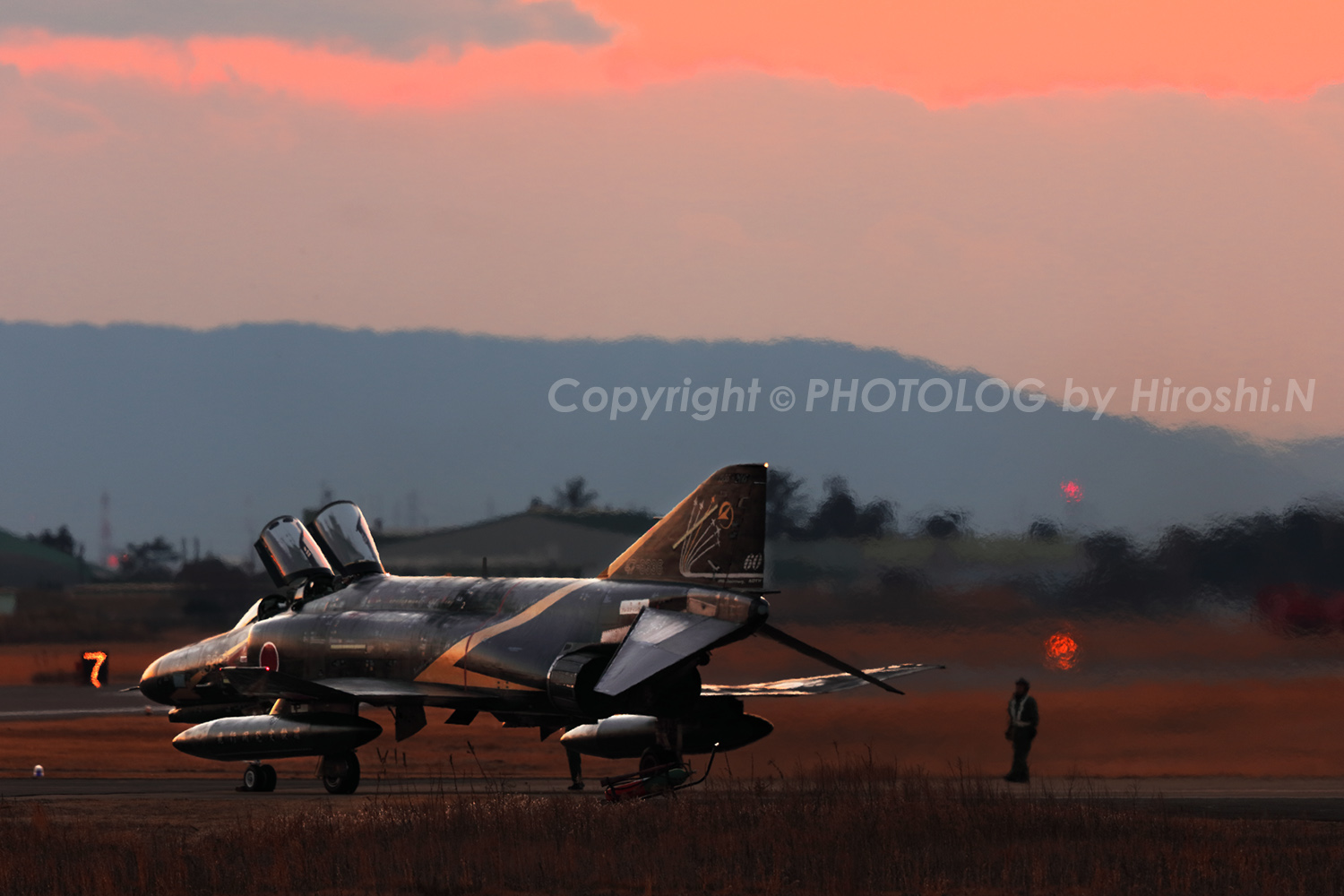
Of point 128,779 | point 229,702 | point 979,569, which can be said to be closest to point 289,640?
point 229,702

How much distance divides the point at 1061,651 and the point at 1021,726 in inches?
160

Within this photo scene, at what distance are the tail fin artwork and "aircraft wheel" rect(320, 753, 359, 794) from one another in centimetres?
545

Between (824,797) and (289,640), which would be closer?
(824,797)

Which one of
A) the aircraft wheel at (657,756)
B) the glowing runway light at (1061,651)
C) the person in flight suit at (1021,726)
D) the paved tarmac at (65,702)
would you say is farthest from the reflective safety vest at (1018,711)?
the paved tarmac at (65,702)

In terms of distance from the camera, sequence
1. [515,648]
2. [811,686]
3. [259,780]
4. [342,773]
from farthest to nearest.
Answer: [259,780] → [811,686] → [342,773] → [515,648]

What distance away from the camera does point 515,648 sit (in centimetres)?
2411

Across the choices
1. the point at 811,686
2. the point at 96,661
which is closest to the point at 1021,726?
the point at 811,686

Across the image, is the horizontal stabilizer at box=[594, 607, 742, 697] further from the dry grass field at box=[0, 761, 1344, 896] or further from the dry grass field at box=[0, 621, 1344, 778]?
the dry grass field at box=[0, 621, 1344, 778]

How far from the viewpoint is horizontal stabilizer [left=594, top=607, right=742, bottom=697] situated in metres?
21.8

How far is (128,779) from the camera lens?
29.7 m

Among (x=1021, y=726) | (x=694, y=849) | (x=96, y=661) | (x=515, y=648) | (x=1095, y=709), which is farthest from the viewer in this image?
(x=96, y=661)

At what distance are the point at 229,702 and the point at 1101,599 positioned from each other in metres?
15.7

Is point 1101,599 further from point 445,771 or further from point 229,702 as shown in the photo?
point 229,702

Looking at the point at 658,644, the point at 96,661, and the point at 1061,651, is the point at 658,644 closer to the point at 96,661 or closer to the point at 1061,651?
the point at 1061,651
